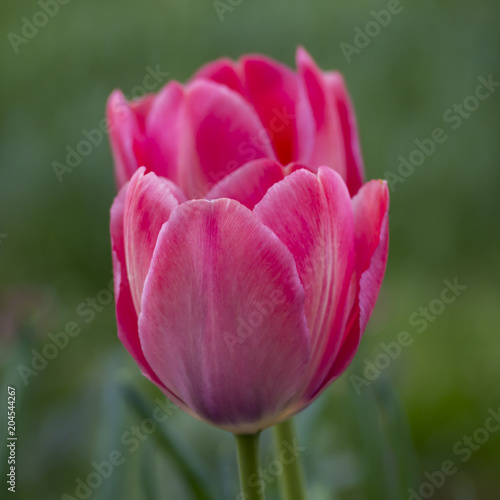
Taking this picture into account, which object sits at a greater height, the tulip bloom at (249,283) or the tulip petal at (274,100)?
the tulip petal at (274,100)

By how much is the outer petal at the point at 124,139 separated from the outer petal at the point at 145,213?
0.20ft

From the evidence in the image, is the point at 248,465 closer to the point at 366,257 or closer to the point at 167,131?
the point at 366,257

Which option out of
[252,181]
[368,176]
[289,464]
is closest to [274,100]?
[252,181]

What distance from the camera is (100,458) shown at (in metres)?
0.68

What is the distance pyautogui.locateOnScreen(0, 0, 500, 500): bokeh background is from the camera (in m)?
1.21

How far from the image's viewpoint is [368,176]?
1998 millimetres

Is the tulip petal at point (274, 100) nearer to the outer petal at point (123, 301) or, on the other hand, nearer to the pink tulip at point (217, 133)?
the pink tulip at point (217, 133)

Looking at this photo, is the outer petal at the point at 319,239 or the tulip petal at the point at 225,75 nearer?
the outer petal at the point at 319,239

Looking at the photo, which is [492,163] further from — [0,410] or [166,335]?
[166,335]

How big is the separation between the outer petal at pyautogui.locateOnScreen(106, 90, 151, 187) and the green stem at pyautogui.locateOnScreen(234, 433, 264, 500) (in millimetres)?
175

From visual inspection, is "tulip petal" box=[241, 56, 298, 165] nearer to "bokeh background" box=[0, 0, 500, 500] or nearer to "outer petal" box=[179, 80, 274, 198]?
"outer petal" box=[179, 80, 274, 198]

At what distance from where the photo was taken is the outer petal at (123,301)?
0.44 metres

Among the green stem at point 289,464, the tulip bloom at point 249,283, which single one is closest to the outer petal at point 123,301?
the tulip bloom at point 249,283

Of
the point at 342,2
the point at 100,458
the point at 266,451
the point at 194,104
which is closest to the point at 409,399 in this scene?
the point at 266,451
